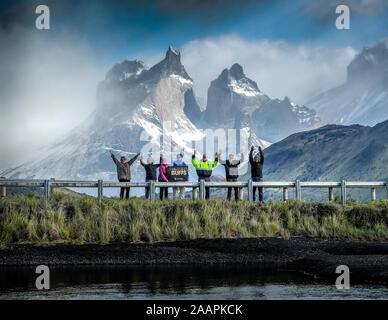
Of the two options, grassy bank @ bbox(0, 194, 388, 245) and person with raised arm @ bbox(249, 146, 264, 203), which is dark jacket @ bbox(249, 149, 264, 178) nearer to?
person with raised arm @ bbox(249, 146, 264, 203)

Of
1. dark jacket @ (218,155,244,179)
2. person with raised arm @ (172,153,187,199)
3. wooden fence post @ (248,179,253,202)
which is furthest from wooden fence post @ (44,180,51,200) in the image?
wooden fence post @ (248,179,253,202)

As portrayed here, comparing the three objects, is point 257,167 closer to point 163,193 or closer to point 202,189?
point 202,189

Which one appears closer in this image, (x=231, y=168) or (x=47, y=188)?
(x=47, y=188)

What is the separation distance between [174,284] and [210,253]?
699 cm

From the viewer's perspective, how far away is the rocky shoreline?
23750mm

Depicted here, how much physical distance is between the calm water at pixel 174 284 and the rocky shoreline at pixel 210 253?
131 centimetres

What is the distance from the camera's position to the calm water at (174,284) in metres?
16.3

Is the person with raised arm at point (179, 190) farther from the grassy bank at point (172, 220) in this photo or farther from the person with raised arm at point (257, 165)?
the person with raised arm at point (257, 165)

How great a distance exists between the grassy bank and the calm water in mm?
4091

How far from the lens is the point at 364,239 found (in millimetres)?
28625

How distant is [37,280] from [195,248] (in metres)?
8.22

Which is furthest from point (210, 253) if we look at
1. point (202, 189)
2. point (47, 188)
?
point (47, 188)

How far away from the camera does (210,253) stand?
25.3 metres
